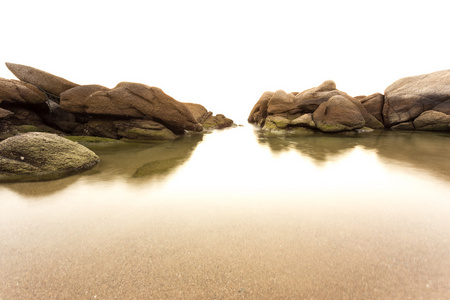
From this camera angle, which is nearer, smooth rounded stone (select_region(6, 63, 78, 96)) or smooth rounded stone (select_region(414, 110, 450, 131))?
smooth rounded stone (select_region(6, 63, 78, 96))

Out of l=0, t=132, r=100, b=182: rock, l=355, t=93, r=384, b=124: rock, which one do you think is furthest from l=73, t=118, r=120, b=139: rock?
l=355, t=93, r=384, b=124: rock

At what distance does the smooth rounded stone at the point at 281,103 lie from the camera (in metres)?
25.1

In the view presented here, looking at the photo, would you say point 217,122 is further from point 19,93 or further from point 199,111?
point 19,93

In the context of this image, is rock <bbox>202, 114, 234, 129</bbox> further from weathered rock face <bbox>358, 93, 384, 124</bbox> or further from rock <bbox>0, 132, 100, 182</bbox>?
rock <bbox>0, 132, 100, 182</bbox>

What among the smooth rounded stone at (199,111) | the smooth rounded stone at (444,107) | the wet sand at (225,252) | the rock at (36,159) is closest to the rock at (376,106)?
the smooth rounded stone at (444,107)

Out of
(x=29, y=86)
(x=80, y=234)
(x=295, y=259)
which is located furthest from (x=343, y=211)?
(x=29, y=86)

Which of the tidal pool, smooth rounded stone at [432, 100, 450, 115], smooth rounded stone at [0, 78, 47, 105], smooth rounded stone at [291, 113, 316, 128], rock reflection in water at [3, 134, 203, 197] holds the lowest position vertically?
the tidal pool

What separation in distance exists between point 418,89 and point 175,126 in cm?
2867

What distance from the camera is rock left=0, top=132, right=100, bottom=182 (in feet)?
18.1

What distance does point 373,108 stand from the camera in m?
25.8

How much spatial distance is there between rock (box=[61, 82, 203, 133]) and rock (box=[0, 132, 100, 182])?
8057 mm

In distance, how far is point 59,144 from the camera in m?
6.55

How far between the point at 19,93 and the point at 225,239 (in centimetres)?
1803

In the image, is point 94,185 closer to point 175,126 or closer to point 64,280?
point 64,280
